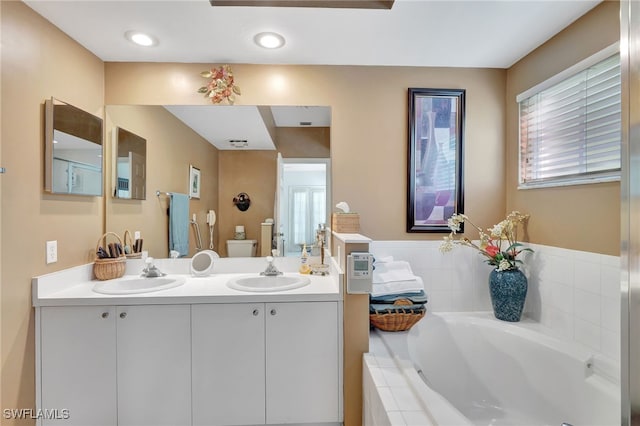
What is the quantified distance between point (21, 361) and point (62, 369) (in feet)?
0.60

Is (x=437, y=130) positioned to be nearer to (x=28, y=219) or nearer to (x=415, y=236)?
(x=415, y=236)

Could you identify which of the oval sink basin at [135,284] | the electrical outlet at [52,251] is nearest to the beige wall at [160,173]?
the oval sink basin at [135,284]

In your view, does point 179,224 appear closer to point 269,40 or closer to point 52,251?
point 52,251

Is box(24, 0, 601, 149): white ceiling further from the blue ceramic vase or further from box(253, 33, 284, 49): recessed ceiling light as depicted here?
the blue ceramic vase

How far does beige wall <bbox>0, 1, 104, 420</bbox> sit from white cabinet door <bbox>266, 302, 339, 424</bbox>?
123cm

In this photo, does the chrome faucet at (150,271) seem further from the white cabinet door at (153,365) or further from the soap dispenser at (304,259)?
the soap dispenser at (304,259)

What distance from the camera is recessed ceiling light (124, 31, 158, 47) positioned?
179 centimetres

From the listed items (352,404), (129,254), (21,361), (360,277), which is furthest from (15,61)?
(352,404)

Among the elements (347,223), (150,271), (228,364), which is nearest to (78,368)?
(150,271)

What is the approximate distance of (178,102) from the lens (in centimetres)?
213

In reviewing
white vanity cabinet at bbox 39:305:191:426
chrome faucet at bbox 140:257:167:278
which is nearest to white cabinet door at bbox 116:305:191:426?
white vanity cabinet at bbox 39:305:191:426

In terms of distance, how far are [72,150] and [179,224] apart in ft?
2.46

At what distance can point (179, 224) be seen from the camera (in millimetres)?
2166

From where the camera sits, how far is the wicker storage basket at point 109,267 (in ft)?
6.34
